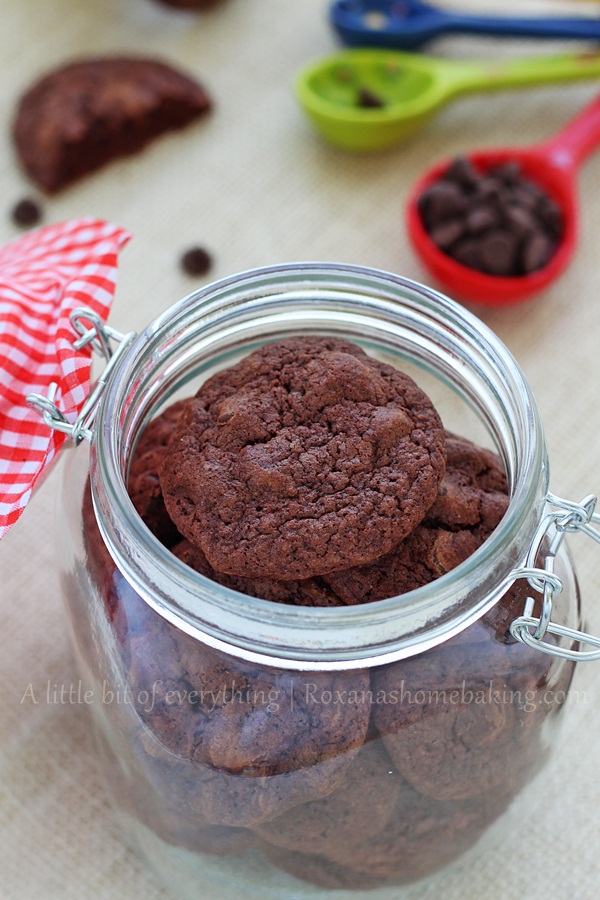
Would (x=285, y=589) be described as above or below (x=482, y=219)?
above

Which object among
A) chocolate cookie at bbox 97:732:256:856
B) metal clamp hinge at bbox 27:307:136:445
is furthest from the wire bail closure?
chocolate cookie at bbox 97:732:256:856

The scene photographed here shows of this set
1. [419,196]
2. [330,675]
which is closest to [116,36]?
[419,196]

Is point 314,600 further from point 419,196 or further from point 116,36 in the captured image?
point 116,36

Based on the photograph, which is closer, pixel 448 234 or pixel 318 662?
pixel 318 662

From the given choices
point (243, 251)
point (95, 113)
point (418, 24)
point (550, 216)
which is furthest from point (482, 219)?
point (95, 113)

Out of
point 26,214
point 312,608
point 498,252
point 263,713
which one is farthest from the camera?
point 26,214

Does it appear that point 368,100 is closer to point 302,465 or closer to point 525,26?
point 525,26

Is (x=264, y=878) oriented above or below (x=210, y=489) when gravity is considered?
below
